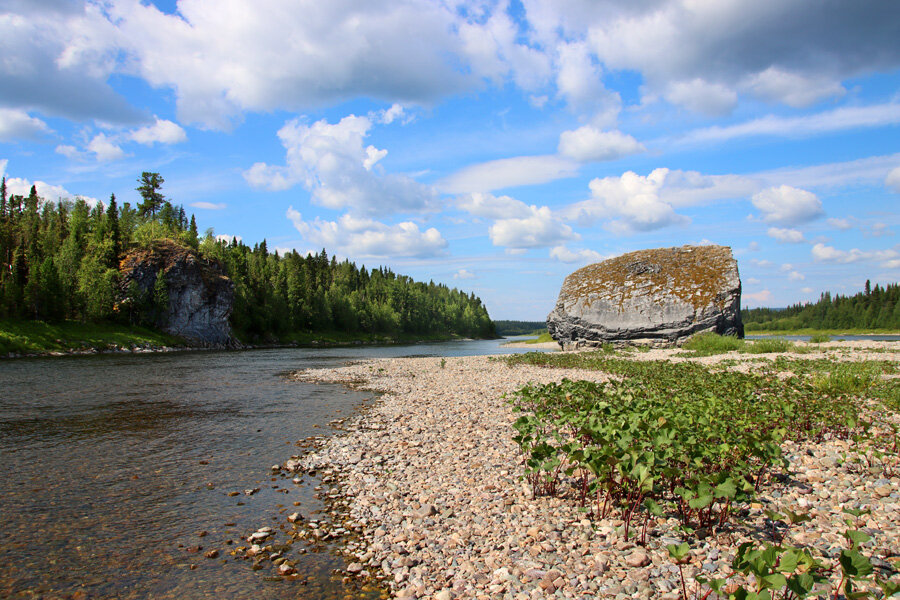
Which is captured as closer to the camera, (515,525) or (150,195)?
(515,525)

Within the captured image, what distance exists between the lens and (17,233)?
295ft

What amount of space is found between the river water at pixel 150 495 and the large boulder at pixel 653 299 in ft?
114

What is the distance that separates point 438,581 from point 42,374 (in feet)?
126

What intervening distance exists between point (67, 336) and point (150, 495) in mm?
64933

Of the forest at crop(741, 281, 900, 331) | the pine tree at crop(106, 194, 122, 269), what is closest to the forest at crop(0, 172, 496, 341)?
the pine tree at crop(106, 194, 122, 269)

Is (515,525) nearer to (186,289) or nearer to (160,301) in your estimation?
(160,301)

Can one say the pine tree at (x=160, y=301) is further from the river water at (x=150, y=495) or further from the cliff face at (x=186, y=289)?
the river water at (x=150, y=495)

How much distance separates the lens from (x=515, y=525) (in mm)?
8062

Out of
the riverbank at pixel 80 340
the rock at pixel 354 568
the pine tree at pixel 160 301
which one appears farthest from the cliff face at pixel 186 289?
the rock at pixel 354 568

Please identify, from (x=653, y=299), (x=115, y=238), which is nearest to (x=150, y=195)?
(x=115, y=238)

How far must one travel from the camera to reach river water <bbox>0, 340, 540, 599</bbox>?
6.98 m

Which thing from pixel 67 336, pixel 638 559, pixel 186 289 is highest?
pixel 186 289

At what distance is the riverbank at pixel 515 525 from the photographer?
20.8 feet

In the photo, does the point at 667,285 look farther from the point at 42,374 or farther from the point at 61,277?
the point at 61,277
